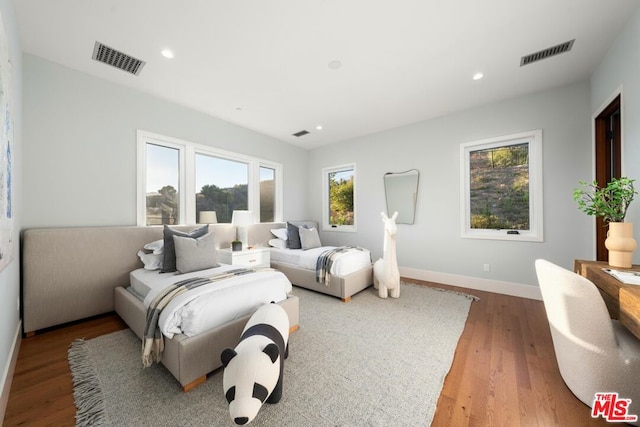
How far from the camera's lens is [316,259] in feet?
11.3

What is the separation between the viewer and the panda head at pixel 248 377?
1104 mm

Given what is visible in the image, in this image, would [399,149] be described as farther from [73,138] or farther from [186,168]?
[73,138]

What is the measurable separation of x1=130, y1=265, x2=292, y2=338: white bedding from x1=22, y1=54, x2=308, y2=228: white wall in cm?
112

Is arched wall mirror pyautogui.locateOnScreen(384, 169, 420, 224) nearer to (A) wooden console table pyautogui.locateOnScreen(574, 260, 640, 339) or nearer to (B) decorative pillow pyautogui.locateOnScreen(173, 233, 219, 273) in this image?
(A) wooden console table pyautogui.locateOnScreen(574, 260, 640, 339)

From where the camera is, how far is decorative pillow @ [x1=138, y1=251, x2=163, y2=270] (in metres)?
2.67

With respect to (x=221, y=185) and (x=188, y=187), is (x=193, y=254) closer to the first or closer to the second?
(x=188, y=187)

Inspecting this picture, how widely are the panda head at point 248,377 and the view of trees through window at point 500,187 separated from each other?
3.68 m

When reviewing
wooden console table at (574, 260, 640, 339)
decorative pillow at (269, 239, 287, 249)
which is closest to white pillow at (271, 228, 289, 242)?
decorative pillow at (269, 239, 287, 249)

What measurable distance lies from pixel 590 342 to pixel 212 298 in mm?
2410

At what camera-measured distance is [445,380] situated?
1653mm

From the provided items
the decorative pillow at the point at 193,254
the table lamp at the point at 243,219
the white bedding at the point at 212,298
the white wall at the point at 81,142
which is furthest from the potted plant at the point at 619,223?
the white wall at the point at 81,142

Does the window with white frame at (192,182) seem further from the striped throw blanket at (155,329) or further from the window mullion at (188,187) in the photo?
the striped throw blanket at (155,329)

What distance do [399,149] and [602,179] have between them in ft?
8.31

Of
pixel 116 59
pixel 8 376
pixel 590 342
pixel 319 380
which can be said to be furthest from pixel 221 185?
pixel 590 342
